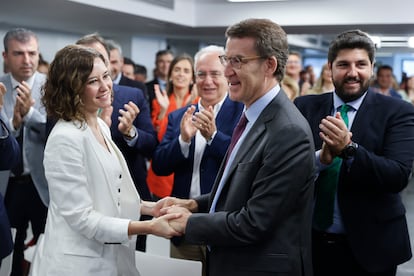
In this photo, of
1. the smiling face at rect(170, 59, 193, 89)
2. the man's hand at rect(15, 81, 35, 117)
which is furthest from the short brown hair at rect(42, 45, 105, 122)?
the smiling face at rect(170, 59, 193, 89)

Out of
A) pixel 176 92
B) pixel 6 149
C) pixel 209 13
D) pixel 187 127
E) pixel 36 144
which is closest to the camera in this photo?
pixel 6 149

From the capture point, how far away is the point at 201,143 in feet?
9.07

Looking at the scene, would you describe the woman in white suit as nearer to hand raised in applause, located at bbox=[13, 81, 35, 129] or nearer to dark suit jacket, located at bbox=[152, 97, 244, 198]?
dark suit jacket, located at bbox=[152, 97, 244, 198]

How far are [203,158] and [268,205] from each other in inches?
44.0

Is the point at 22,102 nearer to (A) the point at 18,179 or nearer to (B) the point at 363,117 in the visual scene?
(A) the point at 18,179

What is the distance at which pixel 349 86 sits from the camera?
2.21 m

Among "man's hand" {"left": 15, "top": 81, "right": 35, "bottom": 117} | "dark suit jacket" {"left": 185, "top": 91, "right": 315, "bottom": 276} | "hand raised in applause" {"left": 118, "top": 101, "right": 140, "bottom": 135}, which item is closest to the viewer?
"dark suit jacket" {"left": 185, "top": 91, "right": 315, "bottom": 276}

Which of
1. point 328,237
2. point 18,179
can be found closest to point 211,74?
point 328,237

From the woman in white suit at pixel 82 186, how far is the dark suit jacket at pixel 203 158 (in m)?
0.69

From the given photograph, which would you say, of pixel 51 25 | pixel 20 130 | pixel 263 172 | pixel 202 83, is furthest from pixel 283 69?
pixel 51 25

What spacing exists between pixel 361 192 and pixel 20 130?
220cm

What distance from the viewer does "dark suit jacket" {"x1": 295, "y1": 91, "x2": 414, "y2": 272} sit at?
2127 mm

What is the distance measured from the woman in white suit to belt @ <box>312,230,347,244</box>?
0.71 meters

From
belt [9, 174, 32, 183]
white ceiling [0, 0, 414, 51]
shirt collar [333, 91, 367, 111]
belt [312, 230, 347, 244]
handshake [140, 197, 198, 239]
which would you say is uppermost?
white ceiling [0, 0, 414, 51]
